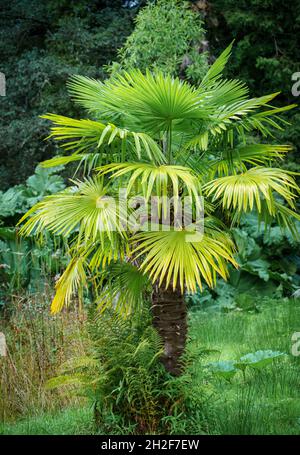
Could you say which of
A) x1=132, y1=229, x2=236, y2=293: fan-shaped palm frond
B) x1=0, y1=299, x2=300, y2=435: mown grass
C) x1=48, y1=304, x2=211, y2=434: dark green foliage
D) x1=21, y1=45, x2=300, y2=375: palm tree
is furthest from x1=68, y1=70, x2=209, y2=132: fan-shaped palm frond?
x1=0, y1=299, x2=300, y2=435: mown grass

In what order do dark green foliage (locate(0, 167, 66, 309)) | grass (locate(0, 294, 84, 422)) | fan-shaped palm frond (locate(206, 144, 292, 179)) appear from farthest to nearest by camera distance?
1. dark green foliage (locate(0, 167, 66, 309))
2. grass (locate(0, 294, 84, 422))
3. fan-shaped palm frond (locate(206, 144, 292, 179))

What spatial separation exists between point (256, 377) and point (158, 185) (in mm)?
2276

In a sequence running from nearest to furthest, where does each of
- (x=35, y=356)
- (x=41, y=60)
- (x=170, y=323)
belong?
(x=170, y=323) < (x=35, y=356) < (x=41, y=60)

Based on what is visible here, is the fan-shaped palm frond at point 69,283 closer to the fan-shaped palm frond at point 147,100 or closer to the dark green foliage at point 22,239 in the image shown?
the fan-shaped palm frond at point 147,100

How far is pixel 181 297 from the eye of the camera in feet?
14.5

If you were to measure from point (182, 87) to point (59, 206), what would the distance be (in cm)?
103

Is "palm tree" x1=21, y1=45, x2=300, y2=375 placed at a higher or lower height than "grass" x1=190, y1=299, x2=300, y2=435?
higher

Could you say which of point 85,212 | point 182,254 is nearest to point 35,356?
point 85,212

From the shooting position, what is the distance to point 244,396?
5.17 meters

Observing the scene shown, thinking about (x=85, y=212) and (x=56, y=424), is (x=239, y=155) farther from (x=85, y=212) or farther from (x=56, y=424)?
(x=56, y=424)

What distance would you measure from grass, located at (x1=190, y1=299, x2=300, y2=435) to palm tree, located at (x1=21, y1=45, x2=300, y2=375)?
2.04ft

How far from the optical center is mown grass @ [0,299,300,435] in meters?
4.59

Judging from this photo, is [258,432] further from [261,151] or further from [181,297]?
[261,151]

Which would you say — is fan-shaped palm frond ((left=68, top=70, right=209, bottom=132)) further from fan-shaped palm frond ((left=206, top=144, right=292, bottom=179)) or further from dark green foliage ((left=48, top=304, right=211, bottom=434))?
dark green foliage ((left=48, top=304, right=211, bottom=434))
